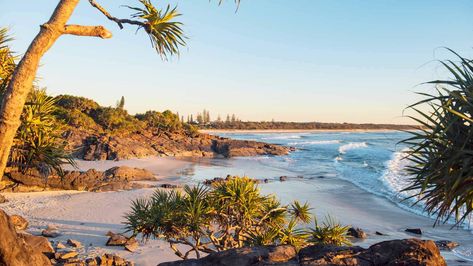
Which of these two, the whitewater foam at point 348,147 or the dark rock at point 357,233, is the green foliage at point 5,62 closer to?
the dark rock at point 357,233

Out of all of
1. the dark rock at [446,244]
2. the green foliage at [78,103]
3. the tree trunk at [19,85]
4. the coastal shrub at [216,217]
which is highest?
the green foliage at [78,103]

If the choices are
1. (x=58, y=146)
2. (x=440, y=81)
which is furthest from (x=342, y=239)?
(x=58, y=146)

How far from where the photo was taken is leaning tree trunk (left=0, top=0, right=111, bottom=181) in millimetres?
4043

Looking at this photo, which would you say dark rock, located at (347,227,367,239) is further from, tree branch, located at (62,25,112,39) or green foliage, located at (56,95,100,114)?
green foliage, located at (56,95,100,114)

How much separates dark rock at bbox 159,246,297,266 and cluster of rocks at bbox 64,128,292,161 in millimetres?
22097

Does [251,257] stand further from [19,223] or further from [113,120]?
[113,120]

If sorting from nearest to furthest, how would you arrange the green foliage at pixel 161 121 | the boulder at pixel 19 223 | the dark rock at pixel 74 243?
the dark rock at pixel 74 243 < the boulder at pixel 19 223 < the green foliage at pixel 161 121

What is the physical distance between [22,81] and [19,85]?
0.05 meters

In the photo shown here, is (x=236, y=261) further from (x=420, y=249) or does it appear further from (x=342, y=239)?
(x=342, y=239)

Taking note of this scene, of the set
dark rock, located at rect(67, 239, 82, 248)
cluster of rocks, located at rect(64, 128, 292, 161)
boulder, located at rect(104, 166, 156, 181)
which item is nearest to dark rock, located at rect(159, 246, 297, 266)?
dark rock, located at rect(67, 239, 82, 248)

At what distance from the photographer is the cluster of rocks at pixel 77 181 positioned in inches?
671

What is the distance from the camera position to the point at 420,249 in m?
4.28

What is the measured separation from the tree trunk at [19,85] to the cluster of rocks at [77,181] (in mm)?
13113

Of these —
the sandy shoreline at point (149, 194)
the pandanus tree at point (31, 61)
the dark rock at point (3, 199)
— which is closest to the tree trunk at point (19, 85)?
the pandanus tree at point (31, 61)
